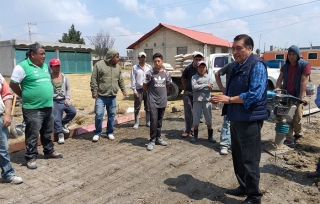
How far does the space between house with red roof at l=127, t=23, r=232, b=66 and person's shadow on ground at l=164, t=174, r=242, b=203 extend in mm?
21734

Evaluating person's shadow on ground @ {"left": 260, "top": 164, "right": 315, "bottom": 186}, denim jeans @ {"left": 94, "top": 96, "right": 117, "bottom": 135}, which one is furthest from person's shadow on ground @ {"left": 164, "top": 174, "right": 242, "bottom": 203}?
denim jeans @ {"left": 94, "top": 96, "right": 117, "bottom": 135}

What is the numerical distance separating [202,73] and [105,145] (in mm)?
2430

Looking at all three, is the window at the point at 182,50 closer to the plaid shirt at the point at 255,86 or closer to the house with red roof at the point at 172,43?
the house with red roof at the point at 172,43

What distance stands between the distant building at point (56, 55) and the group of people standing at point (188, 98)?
67.4 ft

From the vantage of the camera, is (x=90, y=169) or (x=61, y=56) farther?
(x=61, y=56)

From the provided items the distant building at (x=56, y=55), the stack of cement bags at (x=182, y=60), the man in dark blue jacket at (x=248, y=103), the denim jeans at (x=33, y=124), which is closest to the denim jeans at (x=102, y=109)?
the denim jeans at (x=33, y=124)

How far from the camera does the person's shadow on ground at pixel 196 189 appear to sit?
10.6ft

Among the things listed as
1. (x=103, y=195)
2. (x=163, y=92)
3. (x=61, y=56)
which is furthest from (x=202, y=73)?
(x=61, y=56)

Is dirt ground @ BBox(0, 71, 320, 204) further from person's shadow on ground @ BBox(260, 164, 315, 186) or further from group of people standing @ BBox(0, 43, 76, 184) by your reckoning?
group of people standing @ BBox(0, 43, 76, 184)

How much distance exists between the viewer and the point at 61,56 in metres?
26.0

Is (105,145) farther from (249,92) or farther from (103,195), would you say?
(249,92)

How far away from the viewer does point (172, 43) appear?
2636 cm

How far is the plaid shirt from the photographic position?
8.73ft

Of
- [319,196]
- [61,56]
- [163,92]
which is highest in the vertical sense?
[61,56]
